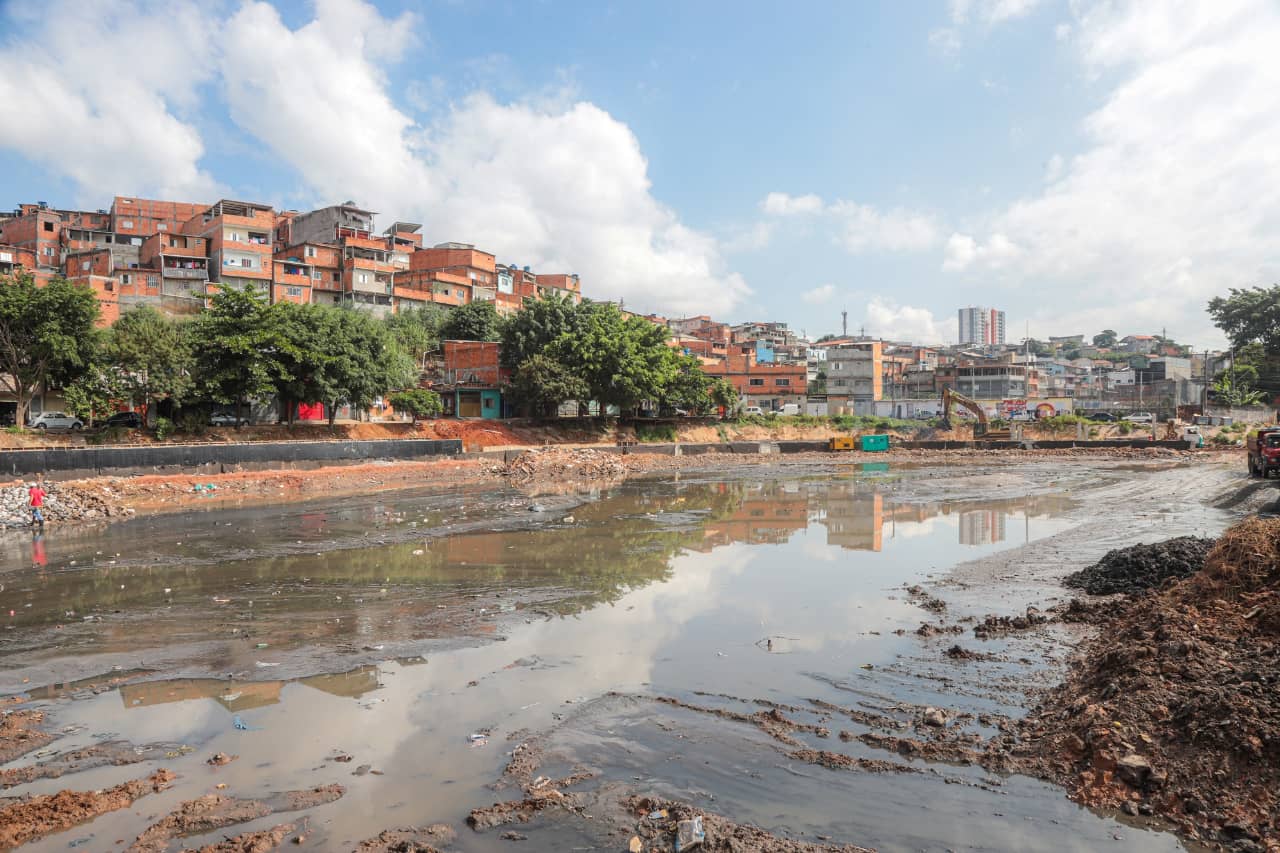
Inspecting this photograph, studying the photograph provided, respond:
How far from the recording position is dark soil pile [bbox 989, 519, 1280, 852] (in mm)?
5430

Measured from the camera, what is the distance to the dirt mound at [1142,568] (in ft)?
38.1

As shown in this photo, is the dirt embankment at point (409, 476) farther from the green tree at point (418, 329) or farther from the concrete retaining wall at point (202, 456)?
the green tree at point (418, 329)

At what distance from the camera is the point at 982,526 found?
21.0 meters

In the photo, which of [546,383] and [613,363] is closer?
[546,383]

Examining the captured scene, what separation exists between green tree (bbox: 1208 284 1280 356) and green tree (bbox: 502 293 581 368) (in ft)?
250

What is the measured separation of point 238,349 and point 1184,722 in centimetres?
4090

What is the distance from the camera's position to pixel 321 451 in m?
35.1

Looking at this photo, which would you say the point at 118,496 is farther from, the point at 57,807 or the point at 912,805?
the point at 912,805

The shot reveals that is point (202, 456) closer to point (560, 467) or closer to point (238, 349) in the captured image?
point (238, 349)

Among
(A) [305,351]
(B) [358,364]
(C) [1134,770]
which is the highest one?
(A) [305,351]

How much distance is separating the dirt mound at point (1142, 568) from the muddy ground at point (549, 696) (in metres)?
0.79

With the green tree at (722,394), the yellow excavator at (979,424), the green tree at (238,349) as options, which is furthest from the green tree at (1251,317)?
the green tree at (238,349)

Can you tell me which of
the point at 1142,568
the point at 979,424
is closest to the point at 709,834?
the point at 1142,568

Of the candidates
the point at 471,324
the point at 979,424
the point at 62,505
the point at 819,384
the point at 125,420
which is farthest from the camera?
the point at 819,384
